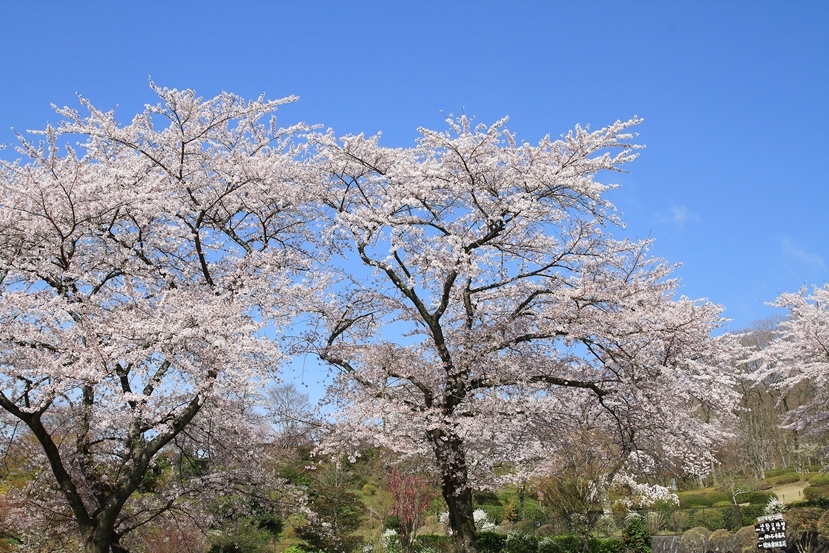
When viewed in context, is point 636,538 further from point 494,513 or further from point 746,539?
point 494,513

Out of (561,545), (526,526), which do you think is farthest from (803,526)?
(526,526)

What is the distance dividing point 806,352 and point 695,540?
551 cm

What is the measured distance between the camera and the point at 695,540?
16.2 metres

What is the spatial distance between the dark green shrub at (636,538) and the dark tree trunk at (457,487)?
8.47 metres

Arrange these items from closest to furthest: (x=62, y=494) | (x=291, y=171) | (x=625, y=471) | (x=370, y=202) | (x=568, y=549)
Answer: (x=62, y=494) → (x=291, y=171) → (x=370, y=202) → (x=625, y=471) → (x=568, y=549)

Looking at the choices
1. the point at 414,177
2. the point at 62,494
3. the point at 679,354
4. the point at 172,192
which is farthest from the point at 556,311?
the point at 62,494

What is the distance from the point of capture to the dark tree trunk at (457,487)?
34.5 ft

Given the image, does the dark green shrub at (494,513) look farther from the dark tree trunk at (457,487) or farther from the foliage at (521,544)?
the dark tree trunk at (457,487)

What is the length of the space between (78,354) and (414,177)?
569 cm

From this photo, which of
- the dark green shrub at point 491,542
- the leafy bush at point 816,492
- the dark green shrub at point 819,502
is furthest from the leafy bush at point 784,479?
the dark green shrub at point 491,542

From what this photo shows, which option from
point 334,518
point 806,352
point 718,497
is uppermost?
point 806,352

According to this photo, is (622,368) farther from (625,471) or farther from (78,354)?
(78,354)

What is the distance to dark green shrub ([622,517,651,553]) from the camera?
16.9 meters

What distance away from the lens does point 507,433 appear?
11.3 m
